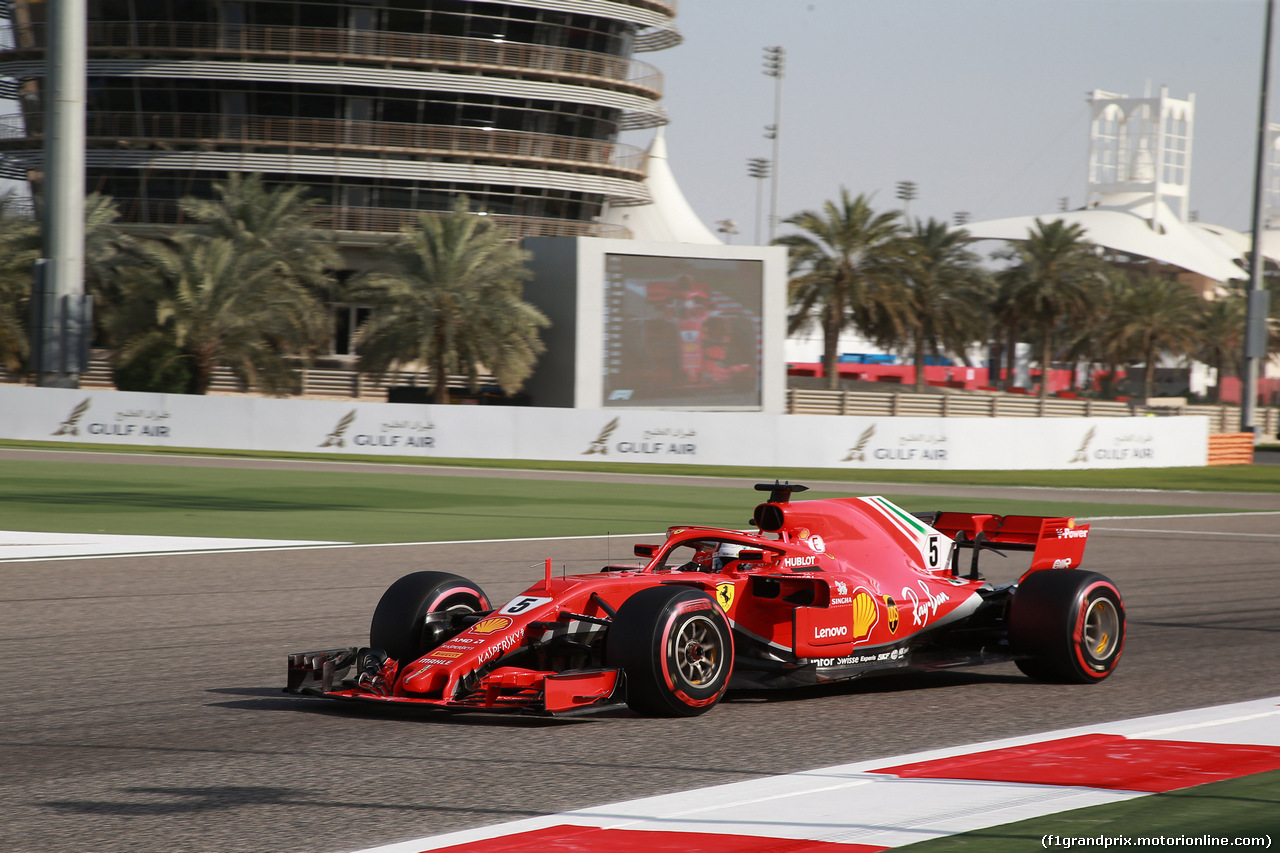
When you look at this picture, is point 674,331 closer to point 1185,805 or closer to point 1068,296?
point 1068,296

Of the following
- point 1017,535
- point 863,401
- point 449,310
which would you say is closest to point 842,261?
point 863,401

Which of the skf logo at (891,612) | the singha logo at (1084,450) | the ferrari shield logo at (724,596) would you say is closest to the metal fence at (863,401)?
the singha logo at (1084,450)

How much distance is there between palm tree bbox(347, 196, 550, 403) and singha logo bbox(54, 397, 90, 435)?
13.1m

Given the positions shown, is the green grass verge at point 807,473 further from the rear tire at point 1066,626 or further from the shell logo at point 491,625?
the shell logo at point 491,625

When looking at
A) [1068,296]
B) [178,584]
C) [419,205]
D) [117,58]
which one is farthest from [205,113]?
[178,584]

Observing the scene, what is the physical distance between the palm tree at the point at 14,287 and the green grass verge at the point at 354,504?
1801 cm

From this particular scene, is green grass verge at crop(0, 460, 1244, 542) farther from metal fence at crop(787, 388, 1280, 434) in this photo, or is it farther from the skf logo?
metal fence at crop(787, 388, 1280, 434)

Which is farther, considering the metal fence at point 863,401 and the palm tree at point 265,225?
the metal fence at point 863,401

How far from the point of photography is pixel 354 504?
21.2m

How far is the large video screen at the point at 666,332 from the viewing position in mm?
46625

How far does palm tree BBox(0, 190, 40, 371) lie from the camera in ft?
141

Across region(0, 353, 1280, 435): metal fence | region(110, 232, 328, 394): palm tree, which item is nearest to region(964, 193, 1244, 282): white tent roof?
region(0, 353, 1280, 435): metal fence

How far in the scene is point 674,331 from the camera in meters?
47.0

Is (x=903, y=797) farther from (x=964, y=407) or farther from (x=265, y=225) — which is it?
(x=964, y=407)
